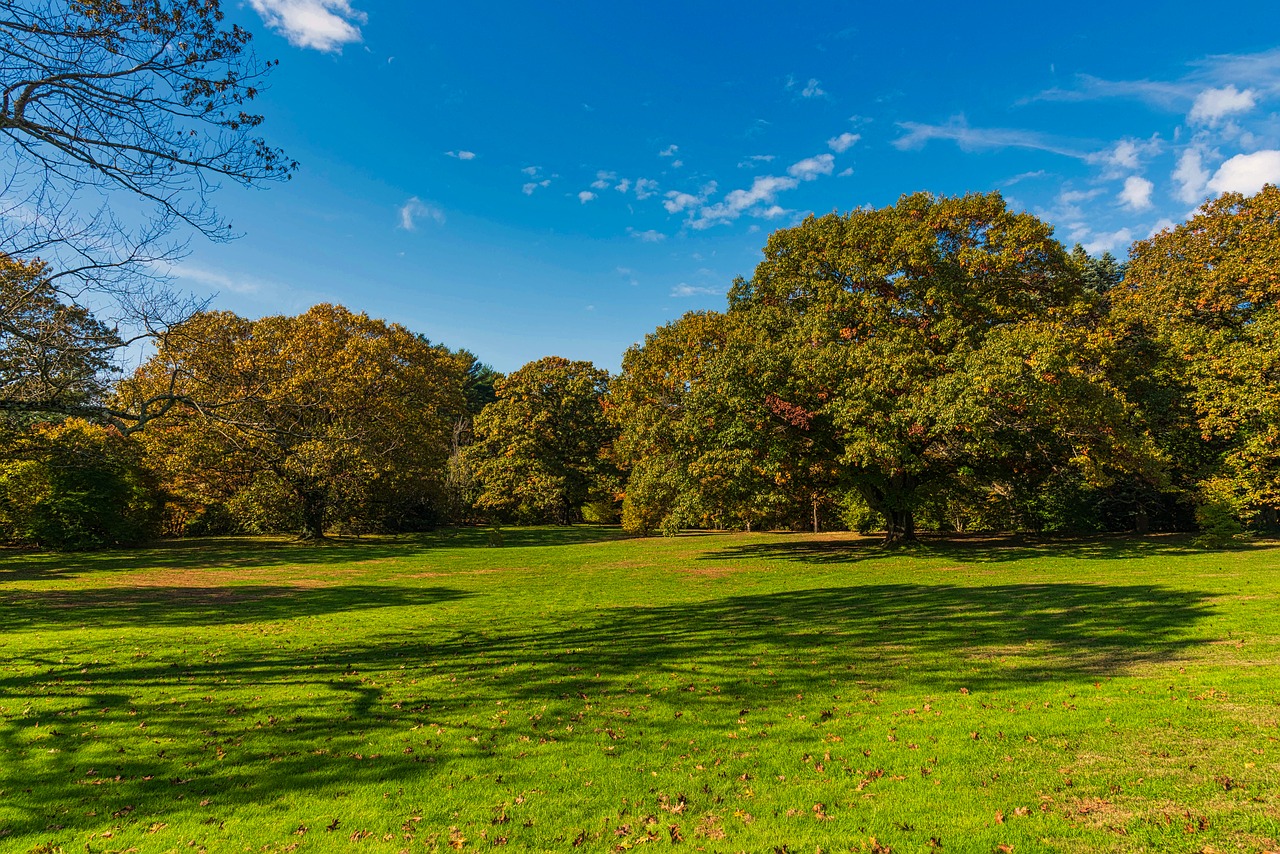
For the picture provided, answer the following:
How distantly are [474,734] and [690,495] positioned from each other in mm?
18635

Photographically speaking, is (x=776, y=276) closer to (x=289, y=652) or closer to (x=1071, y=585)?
(x=1071, y=585)

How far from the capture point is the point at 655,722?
6980 millimetres

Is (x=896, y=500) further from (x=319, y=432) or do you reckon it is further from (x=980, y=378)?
(x=319, y=432)

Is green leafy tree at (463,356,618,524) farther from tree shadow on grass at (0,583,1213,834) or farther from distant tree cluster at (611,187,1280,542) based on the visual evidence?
tree shadow on grass at (0,583,1213,834)

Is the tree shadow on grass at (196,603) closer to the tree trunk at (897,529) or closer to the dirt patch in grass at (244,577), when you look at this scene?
the dirt patch in grass at (244,577)

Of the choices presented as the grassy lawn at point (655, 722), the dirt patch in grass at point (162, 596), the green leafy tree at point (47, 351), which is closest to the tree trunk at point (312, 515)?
the dirt patch in grass at point (162, 596)

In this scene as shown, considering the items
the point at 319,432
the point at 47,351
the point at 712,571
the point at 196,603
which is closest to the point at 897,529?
the point at 712,571

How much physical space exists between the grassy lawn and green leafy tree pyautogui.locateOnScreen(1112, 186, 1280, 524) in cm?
1211

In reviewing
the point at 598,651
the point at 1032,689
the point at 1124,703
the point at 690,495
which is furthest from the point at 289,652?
the point at 690,495

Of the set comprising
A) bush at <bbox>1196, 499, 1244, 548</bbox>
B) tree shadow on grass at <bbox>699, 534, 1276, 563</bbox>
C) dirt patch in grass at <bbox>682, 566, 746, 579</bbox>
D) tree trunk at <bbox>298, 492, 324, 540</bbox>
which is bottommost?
tree shadow on grass at <bbox>699, 534, 1276, 563</bbox>

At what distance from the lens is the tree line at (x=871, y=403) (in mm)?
21266

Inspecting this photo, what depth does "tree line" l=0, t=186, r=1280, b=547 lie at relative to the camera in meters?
21.3

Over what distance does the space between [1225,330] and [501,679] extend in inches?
1269

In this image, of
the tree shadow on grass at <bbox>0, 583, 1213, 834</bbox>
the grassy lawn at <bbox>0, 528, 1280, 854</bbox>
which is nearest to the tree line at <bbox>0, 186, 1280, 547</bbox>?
the grassy lawn at <bbox>0, 528, 1280, 854</bbox>
